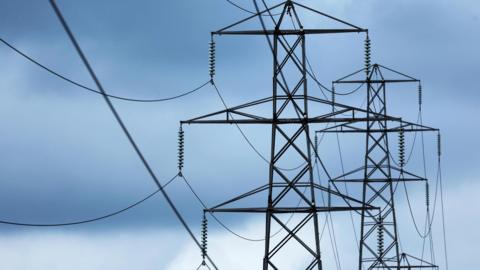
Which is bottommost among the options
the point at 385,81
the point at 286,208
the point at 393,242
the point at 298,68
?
the point at 286,208

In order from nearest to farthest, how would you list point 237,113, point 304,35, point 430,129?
point 237,113, point 304,35, point 430,129

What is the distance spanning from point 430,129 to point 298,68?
25227 mm

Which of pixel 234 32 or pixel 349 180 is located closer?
pixel 234 32

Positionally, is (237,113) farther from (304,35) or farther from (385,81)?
(385,81)

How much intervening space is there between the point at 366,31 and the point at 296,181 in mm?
5265

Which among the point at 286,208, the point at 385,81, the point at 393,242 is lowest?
the point at 286,208

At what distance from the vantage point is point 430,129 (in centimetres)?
7800

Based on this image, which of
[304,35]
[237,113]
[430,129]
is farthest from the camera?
[430,129]

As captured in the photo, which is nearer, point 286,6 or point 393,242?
point 286,6

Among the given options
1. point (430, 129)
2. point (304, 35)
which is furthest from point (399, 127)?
point (304, 35)

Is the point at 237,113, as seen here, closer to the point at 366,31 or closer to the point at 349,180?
the point at 366,31

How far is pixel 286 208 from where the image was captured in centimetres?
5144

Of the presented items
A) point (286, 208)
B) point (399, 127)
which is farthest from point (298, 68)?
point (399, 127)

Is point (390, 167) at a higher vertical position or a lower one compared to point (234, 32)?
higher
